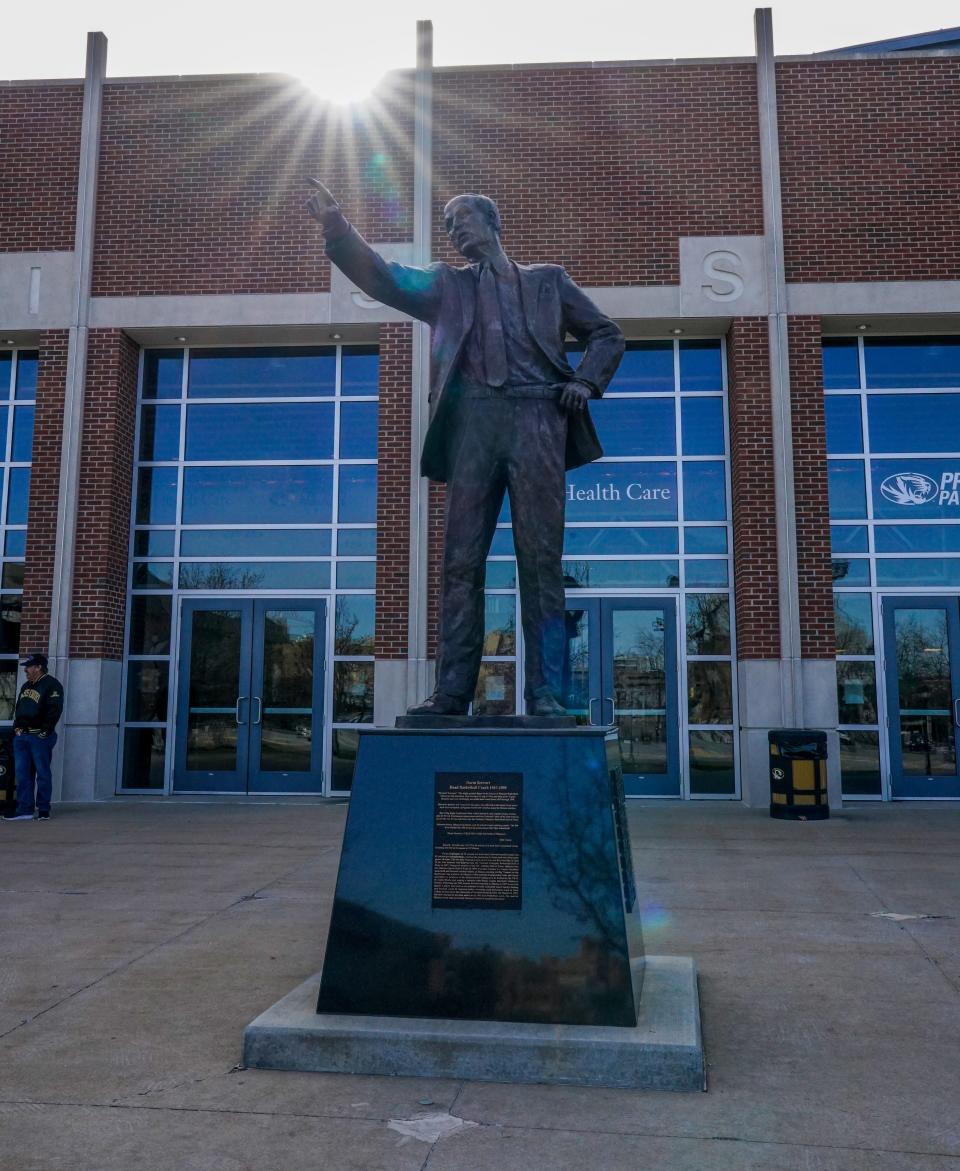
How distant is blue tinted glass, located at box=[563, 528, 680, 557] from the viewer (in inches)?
568

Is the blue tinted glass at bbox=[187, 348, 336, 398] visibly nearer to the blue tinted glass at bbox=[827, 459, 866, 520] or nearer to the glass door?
the blue tinted glass at bbox=[827, 459, 866, 520]

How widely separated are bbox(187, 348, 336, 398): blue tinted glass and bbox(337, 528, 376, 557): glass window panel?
2.12 m

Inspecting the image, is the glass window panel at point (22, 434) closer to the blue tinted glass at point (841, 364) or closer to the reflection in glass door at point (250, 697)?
the reflection in glass door at point (250, 697)

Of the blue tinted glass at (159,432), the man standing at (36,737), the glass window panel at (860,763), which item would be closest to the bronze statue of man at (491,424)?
the man standing at (36,737)

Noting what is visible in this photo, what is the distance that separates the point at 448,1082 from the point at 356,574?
11.1 metres

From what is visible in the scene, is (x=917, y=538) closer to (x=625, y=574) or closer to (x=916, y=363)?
(x=916, y=363)

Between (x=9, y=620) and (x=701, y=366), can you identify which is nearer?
(x=701, y=366)

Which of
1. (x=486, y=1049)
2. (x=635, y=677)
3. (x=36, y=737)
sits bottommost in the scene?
(x=486, y=1049)

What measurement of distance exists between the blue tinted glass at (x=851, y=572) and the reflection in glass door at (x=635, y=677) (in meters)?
2.33

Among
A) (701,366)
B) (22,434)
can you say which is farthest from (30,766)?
(701,366)

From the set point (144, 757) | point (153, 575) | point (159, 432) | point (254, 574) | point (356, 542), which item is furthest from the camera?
point (159, 432)

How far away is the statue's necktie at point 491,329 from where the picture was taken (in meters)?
4.86

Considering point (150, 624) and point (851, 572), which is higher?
point (851, 572)

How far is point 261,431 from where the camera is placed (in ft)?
49.2
